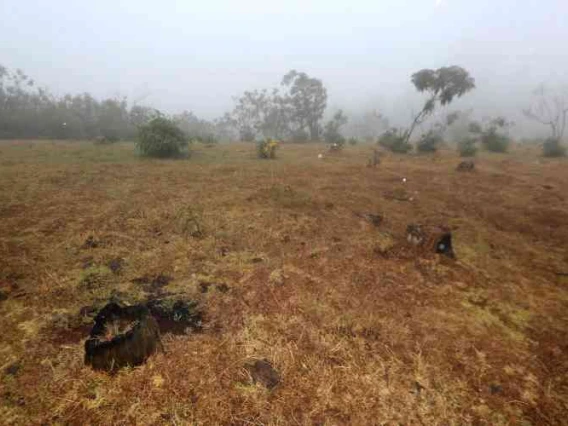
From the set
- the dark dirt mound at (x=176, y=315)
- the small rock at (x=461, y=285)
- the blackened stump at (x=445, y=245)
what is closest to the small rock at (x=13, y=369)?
the dark dirt mound at (x=176, y=315)

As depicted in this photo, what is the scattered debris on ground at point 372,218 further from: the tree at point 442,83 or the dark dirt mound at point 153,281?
the tree at point 442,83

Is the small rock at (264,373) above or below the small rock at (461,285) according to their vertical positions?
below

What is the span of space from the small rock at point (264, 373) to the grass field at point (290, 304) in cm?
6

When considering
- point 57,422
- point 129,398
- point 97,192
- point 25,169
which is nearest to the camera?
point 57,422

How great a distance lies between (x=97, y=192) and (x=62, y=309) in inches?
146

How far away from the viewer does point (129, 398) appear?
1951 mm

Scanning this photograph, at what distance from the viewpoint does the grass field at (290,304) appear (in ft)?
6.57

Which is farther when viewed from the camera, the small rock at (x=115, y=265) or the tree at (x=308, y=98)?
the tree at (x=308, y=98)

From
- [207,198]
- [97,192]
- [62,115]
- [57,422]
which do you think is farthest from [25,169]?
[62,115]

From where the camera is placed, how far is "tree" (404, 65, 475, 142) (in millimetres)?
14555

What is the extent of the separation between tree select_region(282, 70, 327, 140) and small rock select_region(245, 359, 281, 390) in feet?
73.5

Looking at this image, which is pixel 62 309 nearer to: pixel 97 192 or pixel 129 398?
pixel 129 398

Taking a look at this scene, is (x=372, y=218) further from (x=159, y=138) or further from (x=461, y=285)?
(x=159, y=138)

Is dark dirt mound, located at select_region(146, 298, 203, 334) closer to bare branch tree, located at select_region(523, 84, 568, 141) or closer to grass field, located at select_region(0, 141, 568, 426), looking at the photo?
grass field, located at select_region(0, 141, 568, 426)
